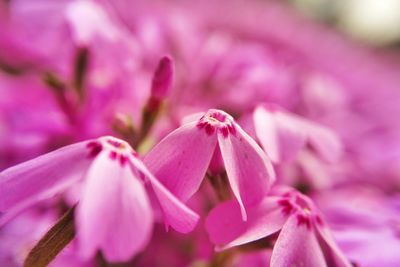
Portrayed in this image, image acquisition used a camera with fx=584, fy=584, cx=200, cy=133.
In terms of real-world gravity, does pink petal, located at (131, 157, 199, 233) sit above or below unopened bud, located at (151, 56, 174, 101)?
below

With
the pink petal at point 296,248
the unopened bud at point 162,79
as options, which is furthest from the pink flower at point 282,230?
the unopened bud at point 162,79

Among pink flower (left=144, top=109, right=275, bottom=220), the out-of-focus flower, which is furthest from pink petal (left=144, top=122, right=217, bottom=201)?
the out-of-focus flower

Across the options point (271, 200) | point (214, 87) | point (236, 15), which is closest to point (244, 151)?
point (271, 200)

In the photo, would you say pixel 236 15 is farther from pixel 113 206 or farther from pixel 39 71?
pixel 113 206

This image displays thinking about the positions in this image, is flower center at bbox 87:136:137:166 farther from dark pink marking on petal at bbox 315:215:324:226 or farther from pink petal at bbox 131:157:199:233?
dark pink marking on petal at bbox 315:215:324:226

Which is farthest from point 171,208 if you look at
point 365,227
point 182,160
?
point 365,227

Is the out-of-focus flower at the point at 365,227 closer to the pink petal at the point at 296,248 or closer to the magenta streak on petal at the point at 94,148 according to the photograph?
the pink petal at the point at 296,248
